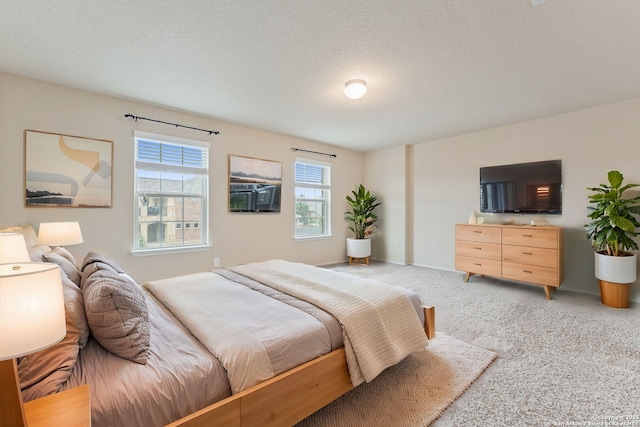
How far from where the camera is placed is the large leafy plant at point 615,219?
2.99 meters

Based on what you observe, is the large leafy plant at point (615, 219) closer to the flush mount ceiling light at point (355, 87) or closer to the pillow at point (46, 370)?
the flush mount ceiling light at point (355, 87)

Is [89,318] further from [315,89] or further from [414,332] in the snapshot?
[315,89]

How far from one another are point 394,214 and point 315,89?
3.35 meters

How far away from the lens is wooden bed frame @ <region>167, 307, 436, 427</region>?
1106 mm

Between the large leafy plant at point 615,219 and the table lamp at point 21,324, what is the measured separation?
441 cm

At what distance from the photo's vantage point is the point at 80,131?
3076 mm

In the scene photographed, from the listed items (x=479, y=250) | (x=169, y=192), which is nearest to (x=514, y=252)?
(x=479, y=250)

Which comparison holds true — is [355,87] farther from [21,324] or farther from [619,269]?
[619,269]

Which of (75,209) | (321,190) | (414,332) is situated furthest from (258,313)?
(321,190)

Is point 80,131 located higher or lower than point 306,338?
higher

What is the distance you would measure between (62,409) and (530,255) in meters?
4.42

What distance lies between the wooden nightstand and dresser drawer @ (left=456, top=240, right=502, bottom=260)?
4.38m

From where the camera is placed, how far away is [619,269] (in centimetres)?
300

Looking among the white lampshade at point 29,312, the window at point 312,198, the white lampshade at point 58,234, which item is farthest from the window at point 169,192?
the white lampshade at point 29,312
